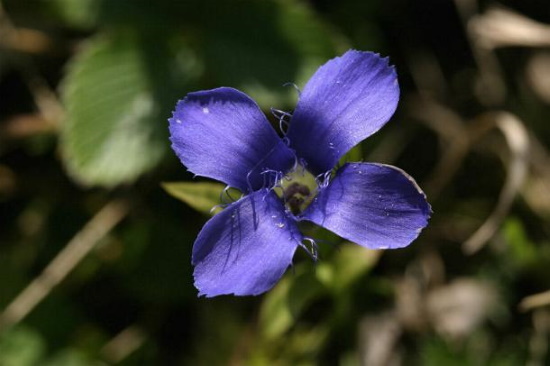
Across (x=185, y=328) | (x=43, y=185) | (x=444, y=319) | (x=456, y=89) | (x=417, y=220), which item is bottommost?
(x=444, y=319)

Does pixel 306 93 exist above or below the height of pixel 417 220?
above

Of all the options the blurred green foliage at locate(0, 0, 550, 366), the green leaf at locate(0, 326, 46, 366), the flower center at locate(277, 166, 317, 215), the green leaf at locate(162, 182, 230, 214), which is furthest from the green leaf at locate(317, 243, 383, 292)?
the green leaf at locate(0, 326, 46, 366)

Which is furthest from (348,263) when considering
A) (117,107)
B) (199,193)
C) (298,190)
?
(117,107)

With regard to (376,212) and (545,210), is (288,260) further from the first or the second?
(545,210)

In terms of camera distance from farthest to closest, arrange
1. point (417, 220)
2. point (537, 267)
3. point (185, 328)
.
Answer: point (185, 328), point (537, 267), point (417, 220)

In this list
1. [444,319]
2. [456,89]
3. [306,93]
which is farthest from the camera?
[456,89]

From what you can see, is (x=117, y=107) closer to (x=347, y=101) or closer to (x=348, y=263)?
(x=348, y=263)

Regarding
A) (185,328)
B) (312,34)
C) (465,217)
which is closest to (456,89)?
(465,217)
